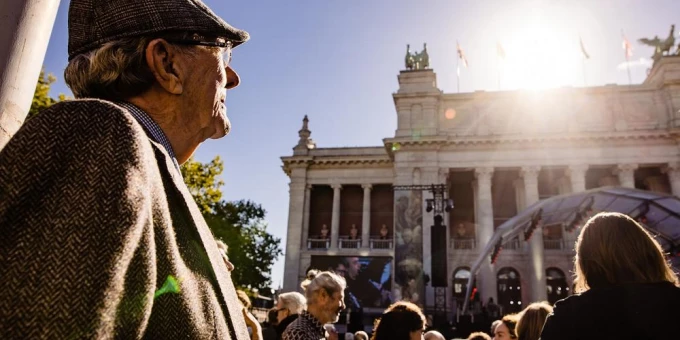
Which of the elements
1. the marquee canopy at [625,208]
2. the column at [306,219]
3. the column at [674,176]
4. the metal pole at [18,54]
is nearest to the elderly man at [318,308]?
the metal pole at [18,54]

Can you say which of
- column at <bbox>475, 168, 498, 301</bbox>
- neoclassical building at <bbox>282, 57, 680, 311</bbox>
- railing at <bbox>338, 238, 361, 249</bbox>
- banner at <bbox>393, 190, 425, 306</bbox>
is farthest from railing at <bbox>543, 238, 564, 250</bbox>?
railing at <bbox>338, 238, 361, 249</bbox>

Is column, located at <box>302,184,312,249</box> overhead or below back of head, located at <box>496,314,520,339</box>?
overhead

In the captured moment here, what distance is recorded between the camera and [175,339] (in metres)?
0.90

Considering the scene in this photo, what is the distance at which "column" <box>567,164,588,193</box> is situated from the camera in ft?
95.6

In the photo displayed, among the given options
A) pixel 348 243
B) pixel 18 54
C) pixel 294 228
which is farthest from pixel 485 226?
pixel 18 54

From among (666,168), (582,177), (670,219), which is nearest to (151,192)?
(670,219)

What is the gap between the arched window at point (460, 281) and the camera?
101 feet

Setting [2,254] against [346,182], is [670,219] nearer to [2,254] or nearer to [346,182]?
[2,254]

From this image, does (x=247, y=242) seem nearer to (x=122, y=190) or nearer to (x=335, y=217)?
(x=335, y=217)

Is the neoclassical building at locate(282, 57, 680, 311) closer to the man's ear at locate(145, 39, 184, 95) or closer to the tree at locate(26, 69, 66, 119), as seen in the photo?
the tree at locate(26, 69, 66, 119)

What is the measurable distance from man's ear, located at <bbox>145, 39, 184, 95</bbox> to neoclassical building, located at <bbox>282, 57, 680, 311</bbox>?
2750 cm

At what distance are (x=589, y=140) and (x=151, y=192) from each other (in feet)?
110

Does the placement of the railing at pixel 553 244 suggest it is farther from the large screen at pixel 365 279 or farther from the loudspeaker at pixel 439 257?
the loudspeaker at pixel 439 257

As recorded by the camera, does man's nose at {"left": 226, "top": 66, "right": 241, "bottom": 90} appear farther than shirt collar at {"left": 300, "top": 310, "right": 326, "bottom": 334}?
No
